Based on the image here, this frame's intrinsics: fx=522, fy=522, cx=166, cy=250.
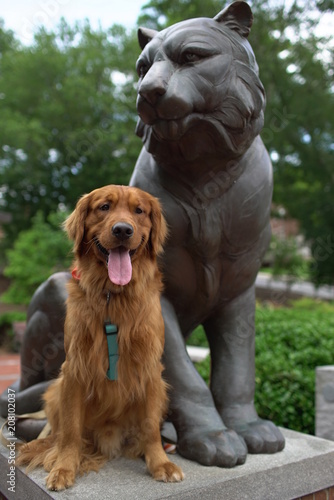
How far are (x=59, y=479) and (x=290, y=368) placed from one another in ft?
10.5

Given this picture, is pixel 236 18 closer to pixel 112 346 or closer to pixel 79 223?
pixel 79 223

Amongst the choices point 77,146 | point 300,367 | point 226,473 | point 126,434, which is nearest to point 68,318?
point 126,434

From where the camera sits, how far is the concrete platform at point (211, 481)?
6.92 feet

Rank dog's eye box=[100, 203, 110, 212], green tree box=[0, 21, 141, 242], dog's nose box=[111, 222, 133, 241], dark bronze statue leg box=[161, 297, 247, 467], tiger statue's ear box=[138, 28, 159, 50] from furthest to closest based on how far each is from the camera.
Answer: green tree box=[0, 21, 141, 242], tiger statue's ear box=[138, 28, 159, 50], dark bronze statue leg box=[161, 297, 247, 467], dog's eye box=[100, 203, 110, 212], dog's nose box=[111, 222, 133, 241]

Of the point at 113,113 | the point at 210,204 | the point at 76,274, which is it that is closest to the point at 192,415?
the point at 76,274

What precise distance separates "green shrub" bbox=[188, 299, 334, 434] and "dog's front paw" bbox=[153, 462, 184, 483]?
96.1 inches

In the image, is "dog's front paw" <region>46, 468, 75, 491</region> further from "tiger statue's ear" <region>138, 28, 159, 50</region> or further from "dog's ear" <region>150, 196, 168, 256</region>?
"tiger statue's ear" <region>138, 28, 159, 50</region>

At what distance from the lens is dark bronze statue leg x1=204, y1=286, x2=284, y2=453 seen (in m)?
2.68

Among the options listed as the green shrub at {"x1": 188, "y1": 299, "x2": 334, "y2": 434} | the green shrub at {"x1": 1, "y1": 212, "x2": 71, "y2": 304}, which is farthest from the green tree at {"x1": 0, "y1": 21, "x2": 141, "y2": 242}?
the green shrub at {"x1": 188, "y1": 299, "x2": 334, "y2": 434}

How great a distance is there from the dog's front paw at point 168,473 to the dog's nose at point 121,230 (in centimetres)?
101

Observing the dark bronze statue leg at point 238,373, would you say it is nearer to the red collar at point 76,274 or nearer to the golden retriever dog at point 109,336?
the golden retriever dog at point 109,336

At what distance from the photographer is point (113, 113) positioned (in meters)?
19.3

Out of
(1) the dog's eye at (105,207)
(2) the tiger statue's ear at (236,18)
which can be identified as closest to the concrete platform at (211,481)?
(1) the dog's eye at (105,207)

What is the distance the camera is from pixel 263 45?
50.7ft
